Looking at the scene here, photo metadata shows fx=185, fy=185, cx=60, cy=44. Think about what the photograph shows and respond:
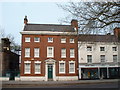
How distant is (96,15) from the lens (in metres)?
11.7

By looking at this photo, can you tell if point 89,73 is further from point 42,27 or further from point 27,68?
point 42,27

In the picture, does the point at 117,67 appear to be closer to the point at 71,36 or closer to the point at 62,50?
the point at 62,50

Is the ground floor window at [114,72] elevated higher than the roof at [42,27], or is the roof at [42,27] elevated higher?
the roof at [42,27]

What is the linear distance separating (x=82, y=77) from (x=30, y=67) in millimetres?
10761

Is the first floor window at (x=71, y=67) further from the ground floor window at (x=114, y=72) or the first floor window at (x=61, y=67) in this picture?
the ground floor window at (x=114, y=72)

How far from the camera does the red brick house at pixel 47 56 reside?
36.1 m

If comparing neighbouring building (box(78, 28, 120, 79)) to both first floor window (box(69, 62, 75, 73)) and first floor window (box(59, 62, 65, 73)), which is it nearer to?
first floor window (box(69, 62, 75, 73))

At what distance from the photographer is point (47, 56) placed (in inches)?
1453

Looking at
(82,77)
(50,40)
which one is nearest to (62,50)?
(50,40)

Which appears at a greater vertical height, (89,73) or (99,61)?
(99,61)

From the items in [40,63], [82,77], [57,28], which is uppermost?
[57,28]

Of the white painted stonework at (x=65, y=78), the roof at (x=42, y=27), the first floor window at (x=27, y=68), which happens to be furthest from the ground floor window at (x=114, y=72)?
the first floor window at (x=27, y=68)

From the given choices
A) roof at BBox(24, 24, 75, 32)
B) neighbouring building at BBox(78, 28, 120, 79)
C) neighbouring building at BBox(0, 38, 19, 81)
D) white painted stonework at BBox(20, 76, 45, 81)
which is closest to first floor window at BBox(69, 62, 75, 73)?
neighbouring building at BBox(78, 28, 120, 79)

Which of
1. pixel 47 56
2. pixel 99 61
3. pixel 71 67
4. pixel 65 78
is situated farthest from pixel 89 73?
pixel 47 56
